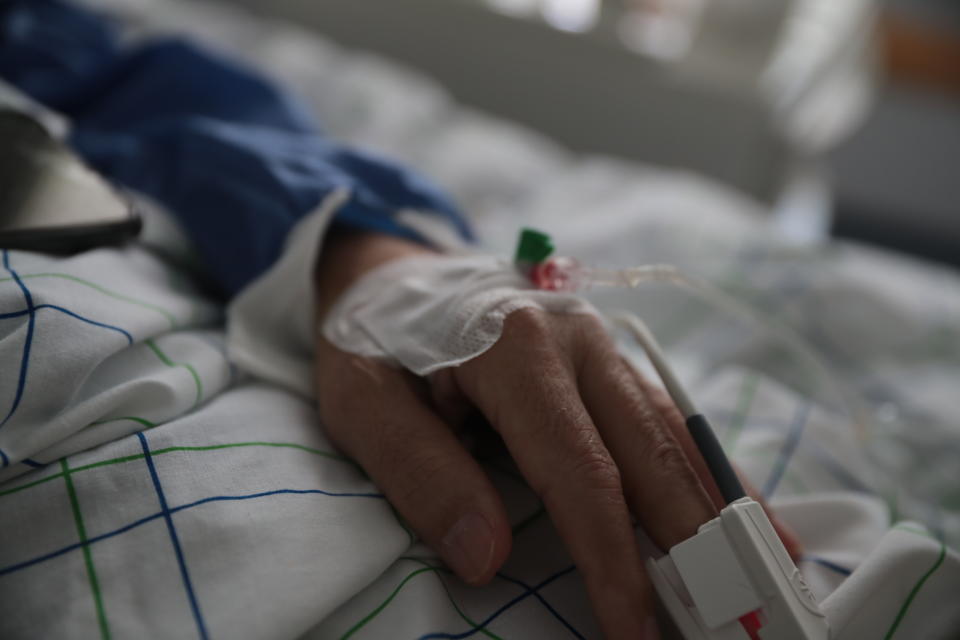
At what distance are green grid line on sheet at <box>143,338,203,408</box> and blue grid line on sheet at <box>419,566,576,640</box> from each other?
0.72 feet

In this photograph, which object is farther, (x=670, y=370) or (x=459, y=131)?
(x=459, y=131)

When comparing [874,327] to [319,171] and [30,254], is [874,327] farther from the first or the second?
[30,254]

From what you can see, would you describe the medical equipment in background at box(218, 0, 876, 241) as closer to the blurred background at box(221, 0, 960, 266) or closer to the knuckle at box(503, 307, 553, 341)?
the blurred background at box(221, 0, 960, 266)

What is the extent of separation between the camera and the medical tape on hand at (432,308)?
0.44m

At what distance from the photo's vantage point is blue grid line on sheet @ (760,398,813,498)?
1.77ft

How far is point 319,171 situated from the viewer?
65 centimetres

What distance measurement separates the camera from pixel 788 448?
1.87ft

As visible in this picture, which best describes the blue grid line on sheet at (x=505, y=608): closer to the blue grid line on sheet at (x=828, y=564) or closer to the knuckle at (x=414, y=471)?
the knuckle at (x=414, y=471)

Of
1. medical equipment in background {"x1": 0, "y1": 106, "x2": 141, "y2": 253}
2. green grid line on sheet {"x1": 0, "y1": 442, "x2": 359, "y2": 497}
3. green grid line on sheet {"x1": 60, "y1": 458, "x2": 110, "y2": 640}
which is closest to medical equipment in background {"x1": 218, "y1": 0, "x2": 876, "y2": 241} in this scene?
medical equipment in background {"x1": 0, "y1": 106, "x2": 141, "y2": 253}

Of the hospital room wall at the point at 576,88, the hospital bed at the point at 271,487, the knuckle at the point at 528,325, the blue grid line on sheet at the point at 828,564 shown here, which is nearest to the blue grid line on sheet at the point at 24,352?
the hospital bed at the point at 271,487

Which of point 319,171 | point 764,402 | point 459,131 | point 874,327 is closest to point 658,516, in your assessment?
point 764,402

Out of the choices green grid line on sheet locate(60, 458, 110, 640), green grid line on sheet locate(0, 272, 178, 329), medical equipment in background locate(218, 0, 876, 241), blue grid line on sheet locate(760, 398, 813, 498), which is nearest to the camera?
green grid line on sheet locate(60, 458, 110, 640)

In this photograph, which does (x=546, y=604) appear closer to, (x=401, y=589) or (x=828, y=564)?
(x=401, y=589)

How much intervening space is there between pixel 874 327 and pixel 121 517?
0.83 m
